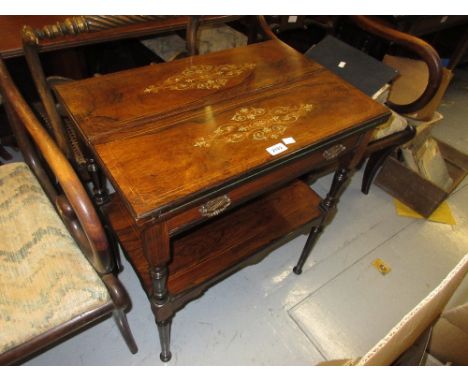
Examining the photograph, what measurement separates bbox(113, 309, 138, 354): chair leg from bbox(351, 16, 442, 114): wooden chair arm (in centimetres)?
158

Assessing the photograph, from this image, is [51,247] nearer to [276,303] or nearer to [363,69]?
[276,303]

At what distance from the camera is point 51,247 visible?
0.82 meters

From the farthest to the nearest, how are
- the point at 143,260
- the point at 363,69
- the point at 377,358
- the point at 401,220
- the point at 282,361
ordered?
the point at 401,220 → the point at 363,69 → the point at 282,361 → the point at 143,260 → the point at 377,358

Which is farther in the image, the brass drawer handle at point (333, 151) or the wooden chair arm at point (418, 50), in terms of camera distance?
the wooden chair arm at point (418, 50)

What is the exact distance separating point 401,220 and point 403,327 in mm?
1432

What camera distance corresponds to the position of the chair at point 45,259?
0.64 meters

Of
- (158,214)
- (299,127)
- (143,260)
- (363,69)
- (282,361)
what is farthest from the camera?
(363,69)

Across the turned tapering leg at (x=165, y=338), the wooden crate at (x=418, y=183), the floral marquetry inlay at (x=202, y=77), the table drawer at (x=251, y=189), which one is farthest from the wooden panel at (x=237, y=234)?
the wooden crate at (x=418, y=183)

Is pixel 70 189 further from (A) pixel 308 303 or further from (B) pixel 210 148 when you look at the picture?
(A) pixel 308 303

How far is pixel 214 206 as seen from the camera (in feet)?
2.38

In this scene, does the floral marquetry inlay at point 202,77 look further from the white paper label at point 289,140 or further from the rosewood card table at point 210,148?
the white paper label at point 289,140

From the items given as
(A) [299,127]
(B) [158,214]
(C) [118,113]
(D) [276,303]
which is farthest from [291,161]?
(D) [276,303]

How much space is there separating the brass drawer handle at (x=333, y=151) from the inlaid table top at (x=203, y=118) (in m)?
0.05

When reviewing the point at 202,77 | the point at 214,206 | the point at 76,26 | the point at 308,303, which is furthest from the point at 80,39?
the point at 308,303
